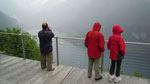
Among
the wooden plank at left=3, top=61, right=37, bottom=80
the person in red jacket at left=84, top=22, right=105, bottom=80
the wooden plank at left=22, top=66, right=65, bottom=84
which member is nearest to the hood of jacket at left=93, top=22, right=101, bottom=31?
the person in red jacket at left=84, top=22, right=105, bottom=80

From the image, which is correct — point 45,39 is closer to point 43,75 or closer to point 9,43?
point 43,75

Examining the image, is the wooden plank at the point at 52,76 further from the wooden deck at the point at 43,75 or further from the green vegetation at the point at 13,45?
the green vegetation at the point at 13,45

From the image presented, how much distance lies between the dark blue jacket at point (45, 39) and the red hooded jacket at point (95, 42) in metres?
1.14

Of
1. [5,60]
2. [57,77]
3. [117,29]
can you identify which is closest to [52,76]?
[57,77]

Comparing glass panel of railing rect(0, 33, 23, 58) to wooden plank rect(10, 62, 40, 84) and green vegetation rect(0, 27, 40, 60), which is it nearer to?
green vegetation rect(0, 27, 40, 60)

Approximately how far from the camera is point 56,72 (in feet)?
11.0

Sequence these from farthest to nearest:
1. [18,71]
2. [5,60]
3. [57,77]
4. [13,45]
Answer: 1. [13,45]
2. [5,60]
3. [18,71]
4. [57,77]

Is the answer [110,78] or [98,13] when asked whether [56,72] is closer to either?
[110,78]

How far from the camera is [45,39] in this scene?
3.16 meters

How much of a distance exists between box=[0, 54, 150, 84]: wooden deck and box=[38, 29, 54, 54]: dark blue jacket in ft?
2.39

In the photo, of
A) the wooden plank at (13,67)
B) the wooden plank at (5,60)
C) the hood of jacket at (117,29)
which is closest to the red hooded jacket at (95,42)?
the hood of jacket at (117,29)

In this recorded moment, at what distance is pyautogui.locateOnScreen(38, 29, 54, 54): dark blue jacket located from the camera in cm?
312

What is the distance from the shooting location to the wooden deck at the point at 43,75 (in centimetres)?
283

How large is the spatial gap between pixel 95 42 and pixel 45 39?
1.47 metres
